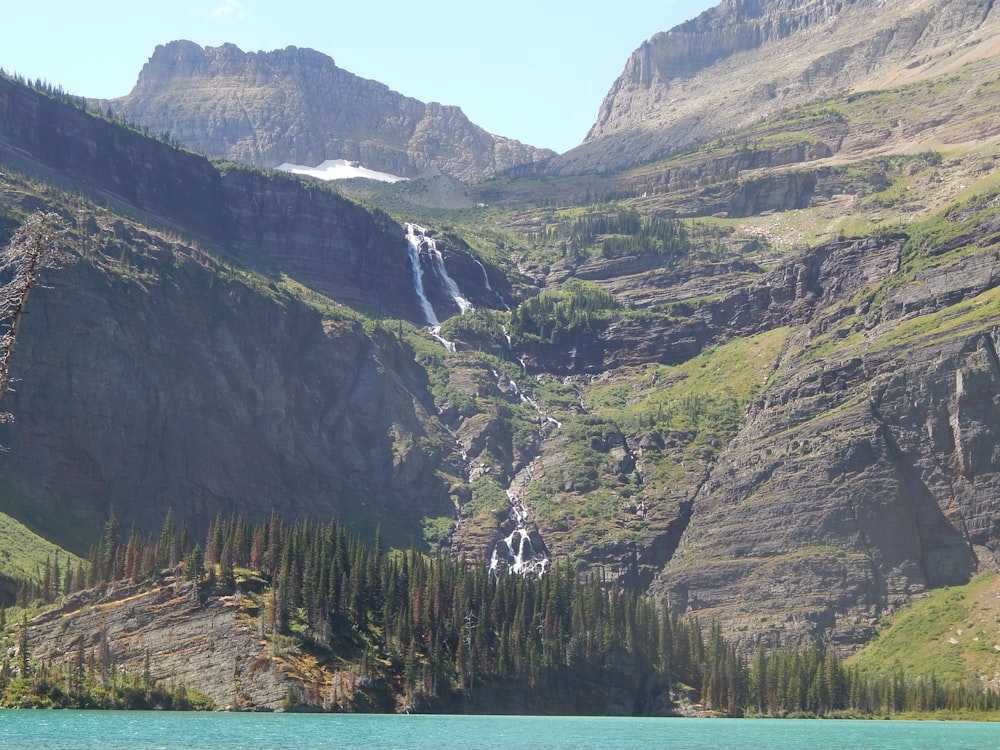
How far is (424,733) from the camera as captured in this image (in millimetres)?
139125

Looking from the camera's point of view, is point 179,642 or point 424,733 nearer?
point 424,733

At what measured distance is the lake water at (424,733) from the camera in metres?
117

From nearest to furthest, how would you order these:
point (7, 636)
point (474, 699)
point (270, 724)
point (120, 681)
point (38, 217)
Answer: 1. point (38, 217)
2. point (270, 724)
3. point (120, 681)
4. point (7, 636)
5. point (474, 699)

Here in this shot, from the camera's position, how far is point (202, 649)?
16388 centimetres

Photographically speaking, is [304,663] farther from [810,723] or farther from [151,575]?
[810,723]

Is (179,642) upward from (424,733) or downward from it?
upward

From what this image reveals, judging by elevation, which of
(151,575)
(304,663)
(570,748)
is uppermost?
(151,575)

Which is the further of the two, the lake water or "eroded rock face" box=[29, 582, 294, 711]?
"eroded rock face" box=[29, 582, 294, 711]

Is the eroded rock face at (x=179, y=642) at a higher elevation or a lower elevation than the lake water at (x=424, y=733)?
higher

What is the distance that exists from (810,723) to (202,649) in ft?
269

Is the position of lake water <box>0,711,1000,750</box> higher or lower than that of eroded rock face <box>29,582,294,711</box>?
lower

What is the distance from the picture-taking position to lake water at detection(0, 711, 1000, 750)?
384 ft

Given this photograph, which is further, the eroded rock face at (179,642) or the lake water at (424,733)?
the eroded rock face at (179,642)

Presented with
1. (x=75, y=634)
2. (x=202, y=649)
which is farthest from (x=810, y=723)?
(x=75, y=634)
